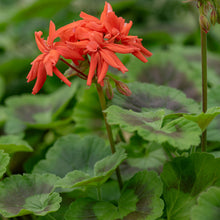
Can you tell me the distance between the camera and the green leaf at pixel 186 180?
82 cm

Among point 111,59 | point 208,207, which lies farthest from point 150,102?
point 208,207

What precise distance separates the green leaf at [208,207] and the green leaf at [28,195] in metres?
0.30

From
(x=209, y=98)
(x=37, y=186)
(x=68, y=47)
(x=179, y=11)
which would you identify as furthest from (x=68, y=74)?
(x=179, y=11)

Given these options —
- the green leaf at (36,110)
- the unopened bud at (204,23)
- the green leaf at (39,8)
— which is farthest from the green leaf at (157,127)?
the green leaf at (39,8)

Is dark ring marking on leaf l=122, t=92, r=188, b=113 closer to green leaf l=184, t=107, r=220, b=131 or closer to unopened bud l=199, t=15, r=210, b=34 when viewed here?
green leaf l=184, t=107, r=220, b=131

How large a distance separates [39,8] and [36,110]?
3.41 ft

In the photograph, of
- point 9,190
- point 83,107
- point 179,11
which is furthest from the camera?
point 179,11

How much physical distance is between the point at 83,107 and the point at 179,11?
1892mm

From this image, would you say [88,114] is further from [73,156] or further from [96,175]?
[96,175]

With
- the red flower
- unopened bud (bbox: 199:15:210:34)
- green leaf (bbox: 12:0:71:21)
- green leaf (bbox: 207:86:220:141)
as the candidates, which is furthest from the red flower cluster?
green leaf (bbox: 12:0:71:21)

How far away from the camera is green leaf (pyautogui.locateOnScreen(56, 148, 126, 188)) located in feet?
2.59

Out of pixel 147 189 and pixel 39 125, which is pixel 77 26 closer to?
pixel 147 189

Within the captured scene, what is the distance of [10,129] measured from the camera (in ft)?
4.66

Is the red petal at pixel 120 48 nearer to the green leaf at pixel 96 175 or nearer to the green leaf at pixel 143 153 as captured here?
the green leaf at pixel 96 175
